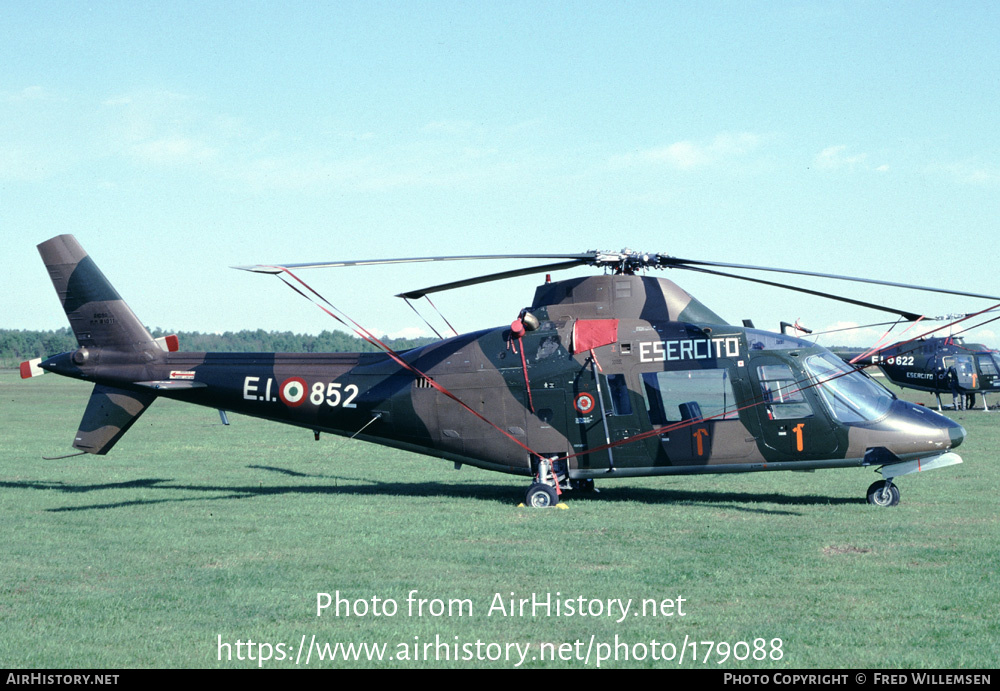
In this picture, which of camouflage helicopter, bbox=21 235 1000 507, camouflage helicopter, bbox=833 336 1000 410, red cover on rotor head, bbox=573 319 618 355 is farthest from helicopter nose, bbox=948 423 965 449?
camouflage helicopter, bbox=833 336 1000 410

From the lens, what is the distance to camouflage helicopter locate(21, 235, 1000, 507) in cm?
1575

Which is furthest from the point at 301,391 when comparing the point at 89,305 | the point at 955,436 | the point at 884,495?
the point at 955,436

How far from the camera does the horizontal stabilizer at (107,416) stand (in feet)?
58.5

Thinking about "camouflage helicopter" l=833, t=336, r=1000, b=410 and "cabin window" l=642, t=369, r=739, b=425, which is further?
"camouflage helicopter" l=833, t=336, r=1000, b=410

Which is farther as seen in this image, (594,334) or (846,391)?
(594,334)

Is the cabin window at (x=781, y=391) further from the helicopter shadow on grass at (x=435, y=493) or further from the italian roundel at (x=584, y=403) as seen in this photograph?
the italian roundel at (x=584, y=403)

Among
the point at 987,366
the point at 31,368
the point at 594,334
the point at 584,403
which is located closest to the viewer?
the point at 594,334

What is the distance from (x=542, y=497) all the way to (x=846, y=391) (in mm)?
5448

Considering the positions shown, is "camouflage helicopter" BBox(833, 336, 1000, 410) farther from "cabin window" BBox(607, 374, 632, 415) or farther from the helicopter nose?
"cabin window" BBox(607, 374, 632, 415)

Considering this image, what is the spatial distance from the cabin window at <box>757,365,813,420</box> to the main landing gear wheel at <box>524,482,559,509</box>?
393 centimetres

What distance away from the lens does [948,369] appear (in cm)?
4444

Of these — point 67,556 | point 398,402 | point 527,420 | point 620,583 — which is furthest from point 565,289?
point 67,556

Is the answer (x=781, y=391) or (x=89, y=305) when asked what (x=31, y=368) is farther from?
(x=781, y=391)

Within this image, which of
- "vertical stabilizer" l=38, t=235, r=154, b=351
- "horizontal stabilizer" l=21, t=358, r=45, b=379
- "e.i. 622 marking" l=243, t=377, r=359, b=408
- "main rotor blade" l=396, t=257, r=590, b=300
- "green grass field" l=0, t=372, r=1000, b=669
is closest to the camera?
"green grass field" l=0, t=372, r=1000, b=669
